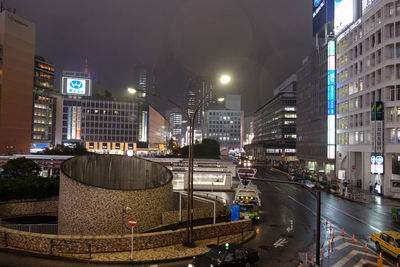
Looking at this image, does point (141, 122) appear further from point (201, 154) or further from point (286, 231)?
point (286, 231)

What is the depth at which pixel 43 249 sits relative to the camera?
15.7 m

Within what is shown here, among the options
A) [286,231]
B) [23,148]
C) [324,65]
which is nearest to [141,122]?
[23,148]

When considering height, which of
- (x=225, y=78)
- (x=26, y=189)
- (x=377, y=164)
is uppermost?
(x=225, y=78)

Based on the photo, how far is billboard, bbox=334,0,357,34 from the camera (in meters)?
59.4

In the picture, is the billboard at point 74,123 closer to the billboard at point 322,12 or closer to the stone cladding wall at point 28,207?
the billboard at point 322,12

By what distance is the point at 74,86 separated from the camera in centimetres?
12744

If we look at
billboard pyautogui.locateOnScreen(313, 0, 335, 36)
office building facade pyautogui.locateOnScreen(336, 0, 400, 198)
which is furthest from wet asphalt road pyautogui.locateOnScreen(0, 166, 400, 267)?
billboard pyautogui.locateOnScreen(313, 0, 335, 36)

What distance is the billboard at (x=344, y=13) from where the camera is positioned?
5941cm

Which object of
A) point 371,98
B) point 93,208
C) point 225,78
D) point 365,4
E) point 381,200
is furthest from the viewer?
point 365,4

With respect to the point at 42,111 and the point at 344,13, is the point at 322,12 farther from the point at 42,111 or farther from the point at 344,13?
the point at 42,111

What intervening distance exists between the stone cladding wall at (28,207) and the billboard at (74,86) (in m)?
106

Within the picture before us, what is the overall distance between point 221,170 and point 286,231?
2619 cm

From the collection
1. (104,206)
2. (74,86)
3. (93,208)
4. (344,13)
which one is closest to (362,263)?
(104,206)

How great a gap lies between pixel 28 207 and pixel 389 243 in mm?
31182
